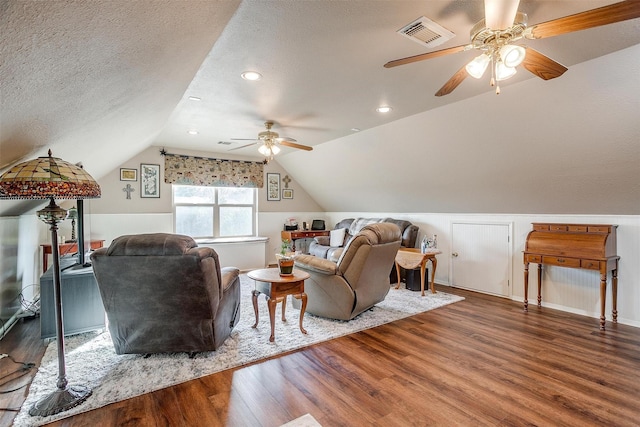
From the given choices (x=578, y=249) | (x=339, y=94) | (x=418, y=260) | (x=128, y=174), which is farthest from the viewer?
(x=128, y=174)

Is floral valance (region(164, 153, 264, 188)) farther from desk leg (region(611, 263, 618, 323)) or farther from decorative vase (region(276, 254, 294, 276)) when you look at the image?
desk leg (region(611, 263, 618, 323))

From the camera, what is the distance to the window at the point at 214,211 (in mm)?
6230

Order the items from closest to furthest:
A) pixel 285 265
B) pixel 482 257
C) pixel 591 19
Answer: pixel 591 19 < pixel 285 265 < pixel 482 257

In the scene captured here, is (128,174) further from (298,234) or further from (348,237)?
(348,237)

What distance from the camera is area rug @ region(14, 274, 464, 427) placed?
219cm

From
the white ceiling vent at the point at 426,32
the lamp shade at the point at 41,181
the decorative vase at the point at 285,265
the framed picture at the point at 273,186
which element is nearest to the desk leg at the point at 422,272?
the decorative vase at the point at 285,265

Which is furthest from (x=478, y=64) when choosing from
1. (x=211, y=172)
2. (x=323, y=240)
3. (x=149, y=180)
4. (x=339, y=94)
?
(x=149, y=180)

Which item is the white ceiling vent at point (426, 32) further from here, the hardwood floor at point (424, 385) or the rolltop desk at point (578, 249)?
the rolltop desk at point (578, 249)

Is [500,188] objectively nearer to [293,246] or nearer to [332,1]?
[332,1]

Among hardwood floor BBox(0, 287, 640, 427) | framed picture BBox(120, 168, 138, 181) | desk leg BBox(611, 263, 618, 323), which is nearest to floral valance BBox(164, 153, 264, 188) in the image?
framed picture BBox(120, 168, 138, 181)

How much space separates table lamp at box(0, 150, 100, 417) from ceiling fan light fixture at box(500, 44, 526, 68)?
2517 mm

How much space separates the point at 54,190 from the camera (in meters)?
1.76

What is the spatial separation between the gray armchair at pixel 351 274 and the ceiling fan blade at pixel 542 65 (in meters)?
1.98

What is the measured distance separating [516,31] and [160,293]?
9.25ft
